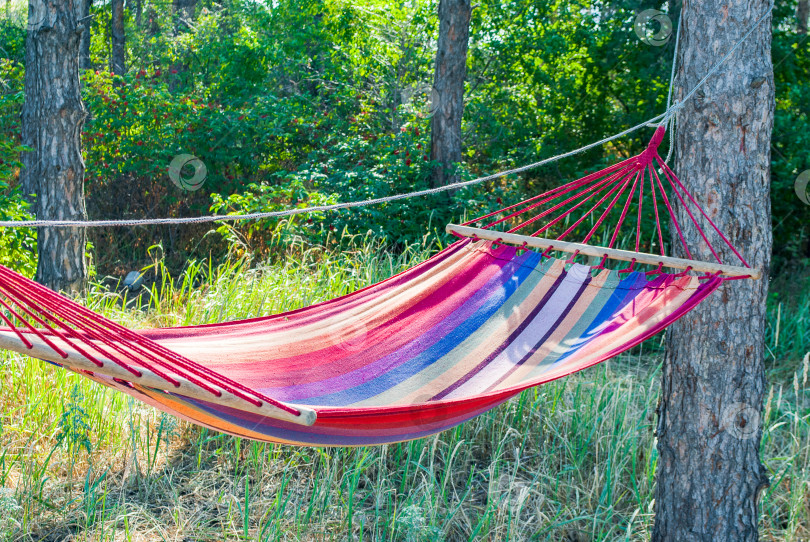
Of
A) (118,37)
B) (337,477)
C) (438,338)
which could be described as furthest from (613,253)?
Result: (118,37)

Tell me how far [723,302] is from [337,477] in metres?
1.30

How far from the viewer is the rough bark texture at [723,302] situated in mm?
1795

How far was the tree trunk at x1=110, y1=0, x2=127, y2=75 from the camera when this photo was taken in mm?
8648

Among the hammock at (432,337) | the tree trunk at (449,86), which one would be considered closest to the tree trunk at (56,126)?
the hammock at (432,337)

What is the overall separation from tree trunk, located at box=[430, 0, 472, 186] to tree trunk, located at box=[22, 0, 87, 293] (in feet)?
8.32

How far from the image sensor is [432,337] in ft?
6.42

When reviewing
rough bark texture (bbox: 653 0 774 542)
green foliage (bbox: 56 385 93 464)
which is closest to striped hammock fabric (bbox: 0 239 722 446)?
rough bark texture (bbox: 653 0 774 542)

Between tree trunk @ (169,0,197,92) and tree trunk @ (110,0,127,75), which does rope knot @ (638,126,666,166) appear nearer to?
tree trunk @ (169,0,197,92)

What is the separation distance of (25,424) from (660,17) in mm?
4474

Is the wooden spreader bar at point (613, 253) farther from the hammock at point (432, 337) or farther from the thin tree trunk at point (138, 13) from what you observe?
the thin tree trunk at point (138, 13)

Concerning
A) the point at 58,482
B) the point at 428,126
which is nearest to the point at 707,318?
the point at 58,482

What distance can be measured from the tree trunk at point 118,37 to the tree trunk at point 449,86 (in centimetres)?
510

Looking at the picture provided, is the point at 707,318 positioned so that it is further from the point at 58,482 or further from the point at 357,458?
the point at 58,482

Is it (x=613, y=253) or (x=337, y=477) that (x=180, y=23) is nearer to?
(x=337, y=477)
